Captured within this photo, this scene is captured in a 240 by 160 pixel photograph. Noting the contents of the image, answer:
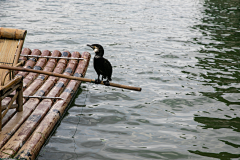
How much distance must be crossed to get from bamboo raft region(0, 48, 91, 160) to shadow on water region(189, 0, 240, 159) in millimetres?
3030

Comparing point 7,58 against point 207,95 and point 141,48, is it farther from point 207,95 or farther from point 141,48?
point 141,48

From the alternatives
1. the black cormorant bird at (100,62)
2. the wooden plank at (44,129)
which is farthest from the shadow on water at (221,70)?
the wooden plank at (44,129)

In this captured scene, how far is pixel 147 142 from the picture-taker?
577 centimetres

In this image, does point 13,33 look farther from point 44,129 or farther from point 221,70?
point 221,70

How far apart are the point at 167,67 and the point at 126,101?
332cm

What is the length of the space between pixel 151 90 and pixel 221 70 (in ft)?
10.8

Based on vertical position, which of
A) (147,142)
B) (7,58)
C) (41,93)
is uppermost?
(7,58)

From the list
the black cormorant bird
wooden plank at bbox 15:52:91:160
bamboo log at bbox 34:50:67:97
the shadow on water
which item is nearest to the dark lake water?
the shadow on water

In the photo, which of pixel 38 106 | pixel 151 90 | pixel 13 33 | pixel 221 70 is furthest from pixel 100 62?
pixel 221 70

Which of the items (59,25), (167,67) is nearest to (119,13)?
(59,25)

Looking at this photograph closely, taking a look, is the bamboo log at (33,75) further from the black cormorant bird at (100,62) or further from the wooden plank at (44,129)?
the black cormorant bird at (100,62)

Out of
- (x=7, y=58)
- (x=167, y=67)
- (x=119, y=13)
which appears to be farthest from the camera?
(x=119, y=13)

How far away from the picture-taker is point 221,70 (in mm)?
9891

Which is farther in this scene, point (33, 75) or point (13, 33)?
point (33, 75)
